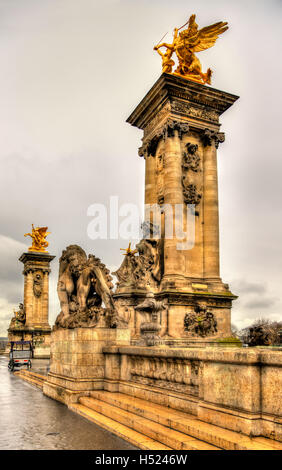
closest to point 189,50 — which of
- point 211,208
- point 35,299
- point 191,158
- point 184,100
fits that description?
point 184,100

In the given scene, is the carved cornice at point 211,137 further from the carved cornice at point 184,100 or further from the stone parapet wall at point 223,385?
the stone parapet wall at point 223,385

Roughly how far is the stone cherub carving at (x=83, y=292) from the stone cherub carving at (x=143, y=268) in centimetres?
818

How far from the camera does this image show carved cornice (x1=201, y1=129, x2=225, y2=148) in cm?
2372

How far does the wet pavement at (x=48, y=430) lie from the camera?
7027 millimetres

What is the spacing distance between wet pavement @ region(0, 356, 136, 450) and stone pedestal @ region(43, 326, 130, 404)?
48cm

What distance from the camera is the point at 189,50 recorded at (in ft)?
80.3

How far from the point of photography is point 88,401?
10.4m

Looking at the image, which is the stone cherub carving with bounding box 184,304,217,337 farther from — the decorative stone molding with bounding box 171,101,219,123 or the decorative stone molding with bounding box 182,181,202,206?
the decorative stone molding with bounding box 171,101,219,123

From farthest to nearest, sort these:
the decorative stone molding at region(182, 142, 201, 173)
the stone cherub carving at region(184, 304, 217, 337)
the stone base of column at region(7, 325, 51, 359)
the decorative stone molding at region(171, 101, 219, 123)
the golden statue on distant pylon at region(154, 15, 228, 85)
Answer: the stone base of column at region(7, 325, 51, 359) → the golden statue on distant pylon at region(154, 15, 228, 85) → the decorative stone molding at region(171, 101, 219, 123) → the decorative stone molding at region(182, 142, 201, 173) → the stone cherub carving at region(184, 304, 217, 337)

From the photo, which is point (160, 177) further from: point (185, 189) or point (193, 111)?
point (193, 111)

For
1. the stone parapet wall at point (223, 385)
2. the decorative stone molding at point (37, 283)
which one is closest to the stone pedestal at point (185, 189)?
Result: the stone parapet wall at point (223, 385)

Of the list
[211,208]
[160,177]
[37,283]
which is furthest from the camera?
[37,283]

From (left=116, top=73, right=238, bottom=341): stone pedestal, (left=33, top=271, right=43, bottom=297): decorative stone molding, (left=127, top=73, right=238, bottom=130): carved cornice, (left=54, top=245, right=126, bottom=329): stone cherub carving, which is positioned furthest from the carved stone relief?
(left=33, top=271, right=43, bottom=297): decorative stone molding

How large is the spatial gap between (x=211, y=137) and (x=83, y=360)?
1553 cm
